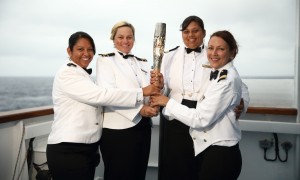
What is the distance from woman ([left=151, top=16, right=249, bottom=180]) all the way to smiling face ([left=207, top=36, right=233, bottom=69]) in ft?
0.90

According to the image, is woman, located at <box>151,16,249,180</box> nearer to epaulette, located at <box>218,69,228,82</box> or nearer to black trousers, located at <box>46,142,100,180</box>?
epaulette, located at <box>218,69,228,82</box>

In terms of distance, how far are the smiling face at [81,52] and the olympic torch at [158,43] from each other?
441mm

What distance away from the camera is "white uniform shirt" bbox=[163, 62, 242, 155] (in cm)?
134

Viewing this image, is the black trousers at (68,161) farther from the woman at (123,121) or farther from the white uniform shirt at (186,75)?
the white uniform shirt at (186,75)

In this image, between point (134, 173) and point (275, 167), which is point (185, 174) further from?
point (275, 167)

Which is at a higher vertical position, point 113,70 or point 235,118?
point 113,70

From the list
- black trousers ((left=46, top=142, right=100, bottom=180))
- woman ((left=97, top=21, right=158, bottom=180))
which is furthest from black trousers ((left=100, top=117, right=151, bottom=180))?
black trousers ((left=46, top=142, right=100, bottom=180))

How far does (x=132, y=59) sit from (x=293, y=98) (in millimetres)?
1699

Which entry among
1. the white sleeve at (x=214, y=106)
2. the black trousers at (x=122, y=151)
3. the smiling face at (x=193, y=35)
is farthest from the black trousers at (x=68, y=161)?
the smiling face at (x=193, y=35)

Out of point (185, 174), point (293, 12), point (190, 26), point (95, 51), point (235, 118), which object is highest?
point (293, 12)

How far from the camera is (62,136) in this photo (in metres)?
1.54

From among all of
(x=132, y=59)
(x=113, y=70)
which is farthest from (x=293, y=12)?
(x=113, y=70)

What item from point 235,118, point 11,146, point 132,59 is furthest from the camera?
point 11,146

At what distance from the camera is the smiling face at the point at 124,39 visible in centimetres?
183
